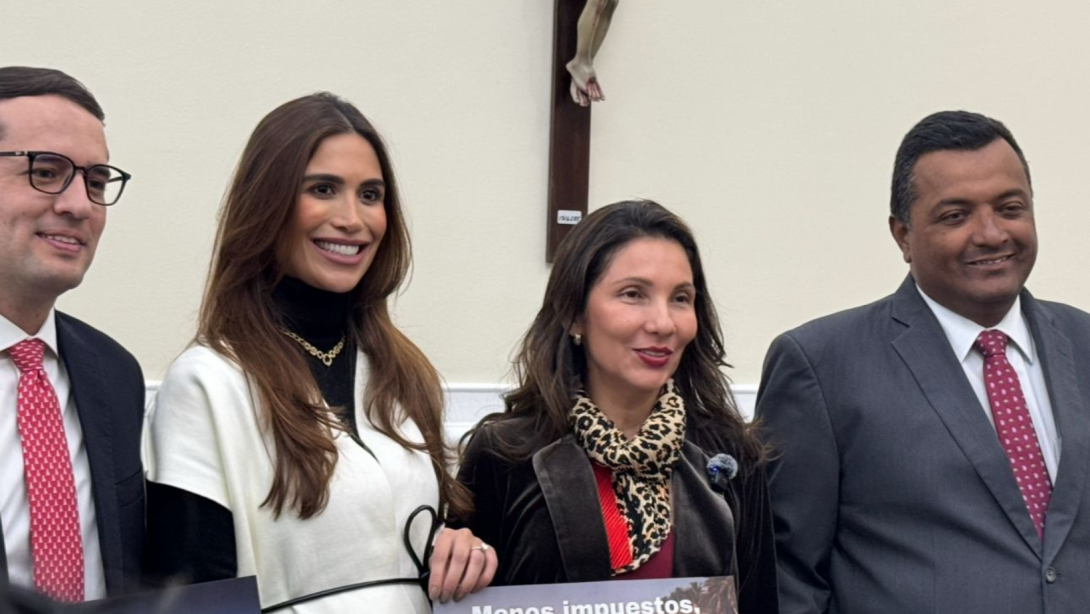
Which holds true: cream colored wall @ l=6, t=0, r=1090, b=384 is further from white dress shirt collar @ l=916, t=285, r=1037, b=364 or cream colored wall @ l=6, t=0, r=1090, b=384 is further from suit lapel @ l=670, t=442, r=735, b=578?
suit lapel @ l=670, t=442, r=735, b=578

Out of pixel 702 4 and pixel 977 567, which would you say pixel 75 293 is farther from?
pixel 977 567

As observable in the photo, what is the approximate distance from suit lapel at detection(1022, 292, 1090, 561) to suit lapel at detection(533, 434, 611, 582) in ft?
3.23

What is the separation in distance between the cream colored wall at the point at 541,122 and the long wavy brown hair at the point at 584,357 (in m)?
1.82

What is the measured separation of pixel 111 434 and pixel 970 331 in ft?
6.02

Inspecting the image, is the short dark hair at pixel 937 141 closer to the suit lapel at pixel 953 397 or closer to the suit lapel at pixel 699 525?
the suit lapel at pixel 953 397

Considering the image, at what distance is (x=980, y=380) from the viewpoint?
3102mm

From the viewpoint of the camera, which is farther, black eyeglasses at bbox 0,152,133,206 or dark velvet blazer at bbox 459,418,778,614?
dark velvet blazer at bbox 459,418,778,614

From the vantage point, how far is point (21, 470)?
2246 mm

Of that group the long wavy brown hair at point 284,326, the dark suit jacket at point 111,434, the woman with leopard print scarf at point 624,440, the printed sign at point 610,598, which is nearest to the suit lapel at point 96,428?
the dark suit jacket at point 111,434

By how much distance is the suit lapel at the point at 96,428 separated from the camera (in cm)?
228

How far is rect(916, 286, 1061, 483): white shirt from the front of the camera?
3.05m

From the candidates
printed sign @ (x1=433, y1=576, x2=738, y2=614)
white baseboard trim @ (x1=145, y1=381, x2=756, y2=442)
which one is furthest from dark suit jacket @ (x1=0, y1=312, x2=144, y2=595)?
white baseboard trim @ (x1=145, y1=381, x2=756, y2=442)

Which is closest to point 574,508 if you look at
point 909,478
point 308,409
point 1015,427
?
point 308,409

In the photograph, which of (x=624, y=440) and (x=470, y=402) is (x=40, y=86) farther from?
(x=470, y=402)
